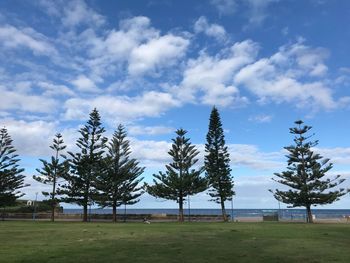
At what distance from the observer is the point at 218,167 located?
43500mm

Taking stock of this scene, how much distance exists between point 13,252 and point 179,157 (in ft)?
111

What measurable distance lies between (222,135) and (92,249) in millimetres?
34100

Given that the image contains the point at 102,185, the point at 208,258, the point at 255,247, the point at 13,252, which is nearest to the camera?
the point at 208,258

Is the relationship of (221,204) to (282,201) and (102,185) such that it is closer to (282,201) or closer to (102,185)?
(282,201)

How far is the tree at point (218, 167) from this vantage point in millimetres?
43125

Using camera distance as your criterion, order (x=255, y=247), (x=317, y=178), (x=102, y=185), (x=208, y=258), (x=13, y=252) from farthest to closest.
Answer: (x=102, y=185), (x=317, y=178), (x=255, y=247), (x=13, y=252), (x=208, y=258)

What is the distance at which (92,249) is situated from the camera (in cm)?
1145

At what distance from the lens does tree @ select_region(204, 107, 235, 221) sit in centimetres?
4312

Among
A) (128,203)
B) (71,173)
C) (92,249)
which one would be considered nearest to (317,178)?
(128,203)

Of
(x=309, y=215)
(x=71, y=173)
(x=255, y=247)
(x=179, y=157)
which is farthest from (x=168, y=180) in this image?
(x=255, y=247)

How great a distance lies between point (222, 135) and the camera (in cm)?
4462

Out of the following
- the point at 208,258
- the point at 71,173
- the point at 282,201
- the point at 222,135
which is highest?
the point at 222,135

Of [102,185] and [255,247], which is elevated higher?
[102,185]

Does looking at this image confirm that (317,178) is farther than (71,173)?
No
